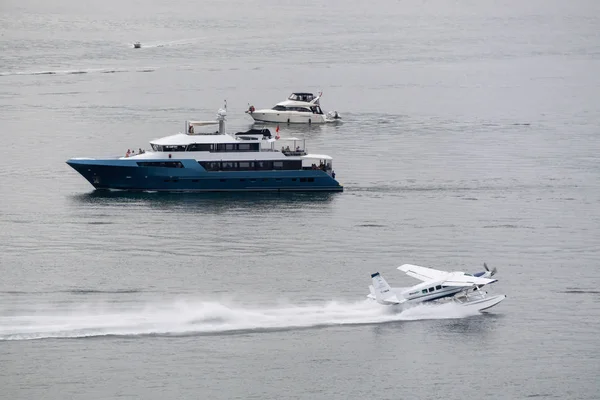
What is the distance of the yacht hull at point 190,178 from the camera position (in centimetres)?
11006

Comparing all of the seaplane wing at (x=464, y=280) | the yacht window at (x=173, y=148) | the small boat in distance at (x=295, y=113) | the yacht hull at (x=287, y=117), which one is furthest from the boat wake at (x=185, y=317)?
the small boat in distance at (x=295, y=113)

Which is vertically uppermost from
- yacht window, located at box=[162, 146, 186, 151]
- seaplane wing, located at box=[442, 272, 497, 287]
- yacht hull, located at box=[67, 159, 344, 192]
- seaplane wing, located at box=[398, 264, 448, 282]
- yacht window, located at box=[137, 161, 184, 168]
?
yacht window, located at box=[162, 146, 186, 151]

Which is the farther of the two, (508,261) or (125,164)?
(125,164)

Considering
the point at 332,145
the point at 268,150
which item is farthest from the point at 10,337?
the point at 332,145

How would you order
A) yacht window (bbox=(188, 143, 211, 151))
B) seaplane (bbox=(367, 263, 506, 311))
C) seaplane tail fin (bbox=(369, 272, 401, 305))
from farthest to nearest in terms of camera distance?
yacht window (bbox=(188, 143, 211, 151))
seaplane (bbox=(367, 263, 506, 311))
seaplane tail fin (bbox=(369, 272, 401, 305))

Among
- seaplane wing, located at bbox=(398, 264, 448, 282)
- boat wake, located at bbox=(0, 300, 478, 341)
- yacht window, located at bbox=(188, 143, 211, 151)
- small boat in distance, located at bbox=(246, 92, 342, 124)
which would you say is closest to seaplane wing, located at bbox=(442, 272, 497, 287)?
seaplane wing, located at bbox=(398, 264, 448, 282)

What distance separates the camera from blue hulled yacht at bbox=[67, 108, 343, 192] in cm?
11006

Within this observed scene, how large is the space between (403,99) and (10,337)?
113137 millimetres

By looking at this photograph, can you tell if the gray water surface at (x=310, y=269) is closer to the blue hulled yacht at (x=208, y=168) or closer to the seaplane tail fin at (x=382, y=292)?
the seaplane tail fin at (x=382, y=292)

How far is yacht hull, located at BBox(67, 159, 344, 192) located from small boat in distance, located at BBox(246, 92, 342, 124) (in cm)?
4371

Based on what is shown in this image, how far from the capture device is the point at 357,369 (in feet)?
221

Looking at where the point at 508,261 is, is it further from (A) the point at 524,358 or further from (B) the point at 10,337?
(B) the point at 10,337

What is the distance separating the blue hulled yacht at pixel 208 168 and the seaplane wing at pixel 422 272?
3175 centimetres

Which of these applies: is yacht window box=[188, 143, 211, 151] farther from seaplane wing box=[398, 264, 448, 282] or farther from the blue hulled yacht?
seaplane wing box=[398, 264, 448, 282]
